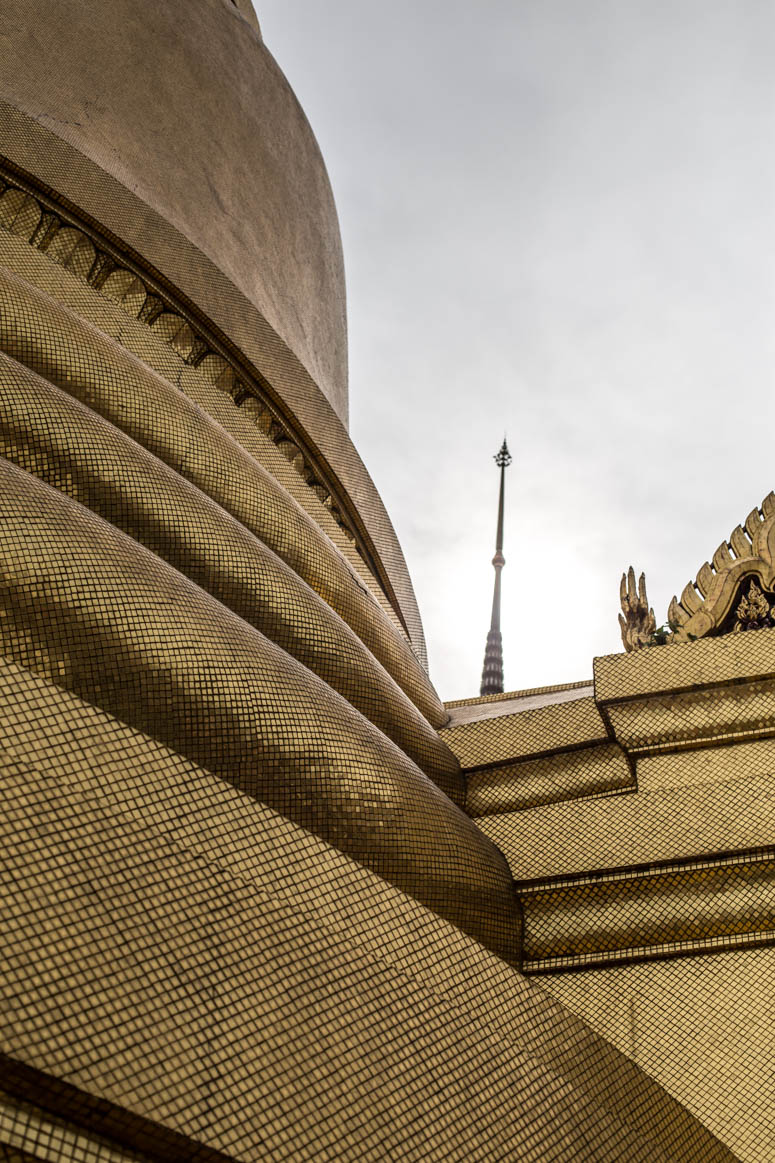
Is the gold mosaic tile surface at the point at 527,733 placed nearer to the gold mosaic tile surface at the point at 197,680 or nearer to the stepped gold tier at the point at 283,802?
the stepped gold tier at the point at 283,802

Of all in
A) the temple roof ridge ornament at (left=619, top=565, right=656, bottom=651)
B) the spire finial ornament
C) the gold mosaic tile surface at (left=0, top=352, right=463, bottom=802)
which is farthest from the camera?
the spire finial ornament

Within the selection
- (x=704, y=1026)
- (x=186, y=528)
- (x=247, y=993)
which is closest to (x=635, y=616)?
(x=704, y=1026)

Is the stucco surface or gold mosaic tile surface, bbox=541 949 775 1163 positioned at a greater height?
the stucco surface

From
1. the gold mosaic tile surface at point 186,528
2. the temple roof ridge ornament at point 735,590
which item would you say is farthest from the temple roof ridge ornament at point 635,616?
the gold mosaic tile surface at point 186,528

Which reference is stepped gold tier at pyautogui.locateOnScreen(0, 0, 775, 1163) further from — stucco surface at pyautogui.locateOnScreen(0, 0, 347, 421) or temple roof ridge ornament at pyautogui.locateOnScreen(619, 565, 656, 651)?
temple roof ridge ornament at pyautogui.locateOnScreen(619, 565, 656, 651)

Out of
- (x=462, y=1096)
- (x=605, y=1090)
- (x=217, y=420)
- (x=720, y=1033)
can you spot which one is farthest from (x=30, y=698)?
(x=217, y=420)

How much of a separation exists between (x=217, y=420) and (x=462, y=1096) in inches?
80.2

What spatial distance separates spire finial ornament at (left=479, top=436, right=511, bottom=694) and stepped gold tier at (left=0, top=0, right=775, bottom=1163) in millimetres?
7698

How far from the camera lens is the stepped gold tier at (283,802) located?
3.97ft

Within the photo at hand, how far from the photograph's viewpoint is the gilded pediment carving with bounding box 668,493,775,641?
2664 millimetres

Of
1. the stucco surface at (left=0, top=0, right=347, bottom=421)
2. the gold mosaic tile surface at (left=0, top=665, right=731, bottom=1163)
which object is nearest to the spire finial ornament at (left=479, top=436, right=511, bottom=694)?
the stucco surface at (left=0, top=0, right=347, bottom=421)

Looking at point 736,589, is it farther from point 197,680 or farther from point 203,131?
point 203,131

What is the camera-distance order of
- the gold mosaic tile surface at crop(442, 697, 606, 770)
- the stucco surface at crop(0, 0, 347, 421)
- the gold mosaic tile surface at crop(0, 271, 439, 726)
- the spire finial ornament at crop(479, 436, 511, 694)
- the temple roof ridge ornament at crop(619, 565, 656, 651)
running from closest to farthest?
the gold mosaic tile surface at crop(0, 271, 439, 726) → the gold mosaic tile surface at crop(442, 697, 606, 770) → the temple roof ridge ornament at crop(619, 565, 656, 651) → the stucco surface at crop(0, 0, 347, 421) → the spire finial ornament at crop(479, 436, 511, 694)

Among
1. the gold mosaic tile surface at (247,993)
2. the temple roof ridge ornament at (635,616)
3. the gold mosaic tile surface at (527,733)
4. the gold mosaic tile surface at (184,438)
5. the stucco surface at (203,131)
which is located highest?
the stucco surface at (203,131)
